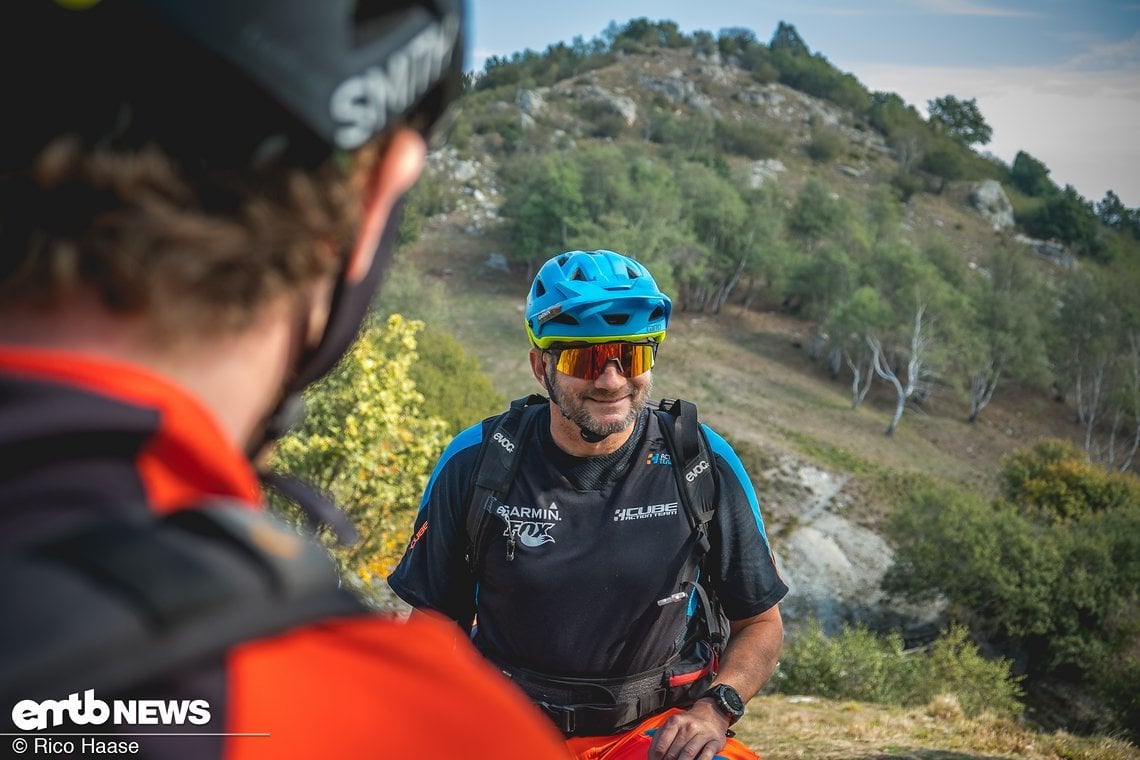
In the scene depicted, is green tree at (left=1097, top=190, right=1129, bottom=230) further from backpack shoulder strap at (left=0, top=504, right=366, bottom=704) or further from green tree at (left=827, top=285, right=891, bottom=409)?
backpack shoulder strap at (left=0, top=504, right=366, bottom=704)

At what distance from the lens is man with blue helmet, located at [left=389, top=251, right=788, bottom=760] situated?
3.83 metres

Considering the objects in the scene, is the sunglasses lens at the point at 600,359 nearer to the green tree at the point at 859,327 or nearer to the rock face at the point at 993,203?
the green tree at the point at 859,327

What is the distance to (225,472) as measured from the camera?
93cm

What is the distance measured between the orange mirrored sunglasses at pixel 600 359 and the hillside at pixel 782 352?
564cm

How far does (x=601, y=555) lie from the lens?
3.92 m

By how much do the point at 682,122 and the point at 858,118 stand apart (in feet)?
147

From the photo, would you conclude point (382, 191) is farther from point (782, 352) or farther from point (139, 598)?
point (782, 352)

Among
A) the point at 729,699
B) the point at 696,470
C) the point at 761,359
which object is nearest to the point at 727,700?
the point at 729,699

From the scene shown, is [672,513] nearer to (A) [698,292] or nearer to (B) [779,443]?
(B) [779,443]

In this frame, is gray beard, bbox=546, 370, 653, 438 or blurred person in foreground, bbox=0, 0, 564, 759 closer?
blurred person in foreground, bbox=0, 0, 564, 759

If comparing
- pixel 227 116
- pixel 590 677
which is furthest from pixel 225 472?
pixel 590 677

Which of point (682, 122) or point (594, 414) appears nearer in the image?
point (594, 414)

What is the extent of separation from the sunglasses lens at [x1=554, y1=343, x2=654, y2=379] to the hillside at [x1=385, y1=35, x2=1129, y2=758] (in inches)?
222

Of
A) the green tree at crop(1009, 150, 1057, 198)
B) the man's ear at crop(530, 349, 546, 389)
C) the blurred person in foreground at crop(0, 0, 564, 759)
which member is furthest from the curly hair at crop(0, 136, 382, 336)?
the green tree at crop(1009, 150, 1057, 198)
